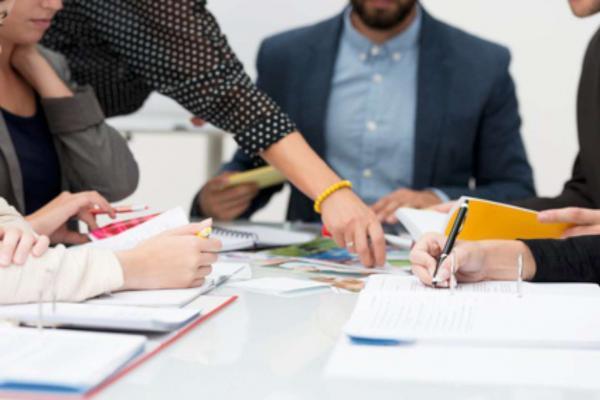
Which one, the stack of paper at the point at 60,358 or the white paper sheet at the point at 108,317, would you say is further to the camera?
the white paper sheet at the point at 108,317

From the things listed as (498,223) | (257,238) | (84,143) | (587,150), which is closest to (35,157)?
(84,143)

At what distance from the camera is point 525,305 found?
935mm

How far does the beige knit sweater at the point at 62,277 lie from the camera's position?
3.21 feet

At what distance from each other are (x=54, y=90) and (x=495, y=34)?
2.44 metres

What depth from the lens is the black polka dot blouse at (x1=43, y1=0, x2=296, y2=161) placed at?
1.66m

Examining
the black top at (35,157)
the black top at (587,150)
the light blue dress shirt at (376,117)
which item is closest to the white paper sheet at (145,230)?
the black top at (35,157)

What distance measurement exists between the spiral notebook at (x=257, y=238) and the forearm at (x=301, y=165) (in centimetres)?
13

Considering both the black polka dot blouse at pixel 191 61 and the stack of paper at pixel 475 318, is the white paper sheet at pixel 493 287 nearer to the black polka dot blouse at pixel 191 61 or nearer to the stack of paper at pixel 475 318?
the stack of paper at pixel 475 318

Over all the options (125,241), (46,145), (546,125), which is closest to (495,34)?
(546,125)

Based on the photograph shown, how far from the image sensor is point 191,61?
1688mm

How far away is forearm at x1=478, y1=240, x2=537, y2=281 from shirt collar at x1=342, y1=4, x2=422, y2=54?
1.26 metres

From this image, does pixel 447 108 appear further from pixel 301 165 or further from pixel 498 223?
pixel 498 223

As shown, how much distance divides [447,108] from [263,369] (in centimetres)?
162

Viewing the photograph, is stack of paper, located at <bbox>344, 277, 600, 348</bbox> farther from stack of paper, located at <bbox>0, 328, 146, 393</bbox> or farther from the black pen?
stack of paper, located at <bbox>0, 328, 146, 393</bbox>
